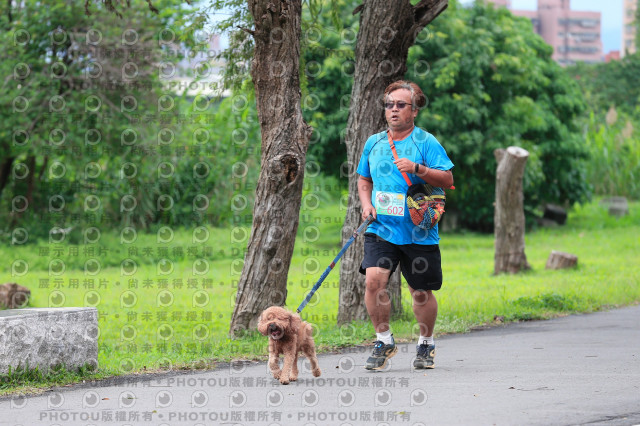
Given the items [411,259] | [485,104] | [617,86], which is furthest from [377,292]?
[617,86]

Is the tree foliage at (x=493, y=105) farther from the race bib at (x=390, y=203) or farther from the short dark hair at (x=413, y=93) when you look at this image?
the race bib at (x=390, y=203)

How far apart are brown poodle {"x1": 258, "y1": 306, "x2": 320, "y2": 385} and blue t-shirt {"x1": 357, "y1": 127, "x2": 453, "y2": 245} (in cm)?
103

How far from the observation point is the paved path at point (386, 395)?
18.7 ft

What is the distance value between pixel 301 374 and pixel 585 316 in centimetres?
548

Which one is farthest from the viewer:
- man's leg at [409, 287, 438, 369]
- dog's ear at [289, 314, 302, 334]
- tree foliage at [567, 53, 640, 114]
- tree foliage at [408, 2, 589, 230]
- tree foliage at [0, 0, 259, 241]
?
tree foliage at [567, 53, 640, 114]

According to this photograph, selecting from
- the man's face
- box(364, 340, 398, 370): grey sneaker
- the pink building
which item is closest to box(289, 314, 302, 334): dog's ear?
box(364, 340, 398, 370): grey sneaker

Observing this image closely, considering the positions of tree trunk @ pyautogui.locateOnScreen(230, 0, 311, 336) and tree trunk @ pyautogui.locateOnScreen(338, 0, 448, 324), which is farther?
tree trunk @ pyautogui.locateOnScreen(338, 0, 448, 324)

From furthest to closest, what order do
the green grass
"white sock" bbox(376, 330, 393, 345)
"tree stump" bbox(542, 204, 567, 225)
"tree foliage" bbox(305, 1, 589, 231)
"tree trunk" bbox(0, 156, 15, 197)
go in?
"tree stump" bbox(542, 204, 567, 225), "tree foliage" bbox(305, 1, 589, 231), "tree trunk" bbox(0, 156, 15, 197), the green grass, "white sock" bbox(376, 330, 393, 345)

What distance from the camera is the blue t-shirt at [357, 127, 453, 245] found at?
288 inches

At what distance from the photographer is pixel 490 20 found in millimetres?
28344

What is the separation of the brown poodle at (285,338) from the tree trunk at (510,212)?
1155cm

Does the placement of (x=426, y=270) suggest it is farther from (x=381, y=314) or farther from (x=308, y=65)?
(x=308, y=65)

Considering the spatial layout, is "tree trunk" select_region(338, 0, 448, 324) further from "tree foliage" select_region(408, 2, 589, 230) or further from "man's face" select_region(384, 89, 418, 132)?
"tree foliage" select_region(408, 2, 589, 230)

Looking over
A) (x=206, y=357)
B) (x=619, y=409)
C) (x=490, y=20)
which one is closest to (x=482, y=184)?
(x=490, y=20)
